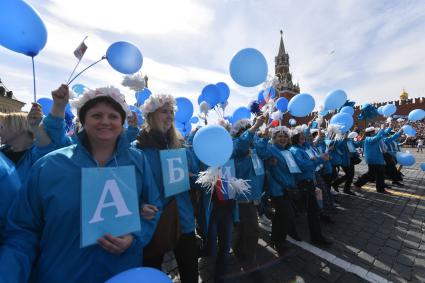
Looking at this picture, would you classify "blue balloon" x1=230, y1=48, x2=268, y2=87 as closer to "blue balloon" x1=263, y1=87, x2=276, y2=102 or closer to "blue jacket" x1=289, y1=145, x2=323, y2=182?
"blue balloon" x1=263, y1=87, x2=276, y2=102

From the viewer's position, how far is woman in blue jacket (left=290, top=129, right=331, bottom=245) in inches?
147

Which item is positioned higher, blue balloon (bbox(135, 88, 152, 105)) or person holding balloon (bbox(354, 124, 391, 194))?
blue balloon (bbox(135, 88, 152, 105))

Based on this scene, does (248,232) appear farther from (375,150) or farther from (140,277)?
(375,150)

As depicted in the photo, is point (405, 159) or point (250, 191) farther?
point (405, 159)

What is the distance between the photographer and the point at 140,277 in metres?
0.98

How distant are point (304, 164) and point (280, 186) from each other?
2.25 feet

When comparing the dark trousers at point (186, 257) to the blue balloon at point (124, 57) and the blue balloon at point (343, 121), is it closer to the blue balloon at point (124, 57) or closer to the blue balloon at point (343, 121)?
the blue balloon at point (124, 57)

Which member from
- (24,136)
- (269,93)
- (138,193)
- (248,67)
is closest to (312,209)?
(269,93)

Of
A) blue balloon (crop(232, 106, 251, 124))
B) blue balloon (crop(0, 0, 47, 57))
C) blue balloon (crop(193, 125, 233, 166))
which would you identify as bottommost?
blue balloon (crop(193, 125, 233, 166))

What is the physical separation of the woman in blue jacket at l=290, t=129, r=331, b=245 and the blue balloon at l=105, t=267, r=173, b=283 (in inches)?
130

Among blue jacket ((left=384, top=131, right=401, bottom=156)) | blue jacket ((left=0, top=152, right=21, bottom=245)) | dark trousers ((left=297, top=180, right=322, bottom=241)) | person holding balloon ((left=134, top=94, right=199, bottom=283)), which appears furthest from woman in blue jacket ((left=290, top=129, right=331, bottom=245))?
blue jacket ((left=384, top=131, right=401, bottom=156))

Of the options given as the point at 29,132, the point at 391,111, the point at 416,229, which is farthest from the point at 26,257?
the point at 391,111

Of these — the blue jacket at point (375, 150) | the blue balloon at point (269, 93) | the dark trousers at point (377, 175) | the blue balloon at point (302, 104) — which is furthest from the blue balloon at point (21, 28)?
the dark trousers at point (377, 175)

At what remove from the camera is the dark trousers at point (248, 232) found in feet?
9.84
